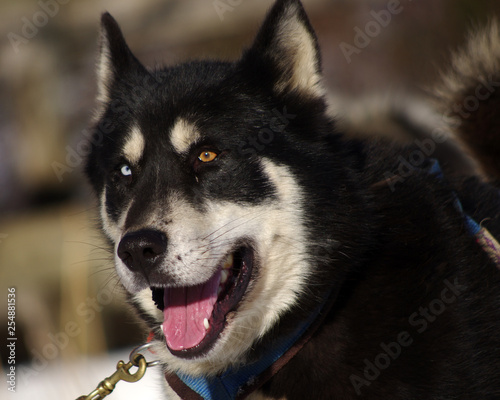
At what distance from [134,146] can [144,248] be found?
46cm

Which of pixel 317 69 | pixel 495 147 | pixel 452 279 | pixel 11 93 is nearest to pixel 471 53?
pixel 495 147

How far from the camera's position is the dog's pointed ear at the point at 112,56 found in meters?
2.16

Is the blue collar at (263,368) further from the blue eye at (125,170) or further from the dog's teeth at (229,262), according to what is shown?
the blue eye at (125,170)

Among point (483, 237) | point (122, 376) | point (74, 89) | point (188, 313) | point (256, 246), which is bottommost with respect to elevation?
point (74, 89)

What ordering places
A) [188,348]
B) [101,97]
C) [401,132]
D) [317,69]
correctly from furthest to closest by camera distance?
1. [401,132]
2. [101,97]
3. [317,69]
4. [188,348]

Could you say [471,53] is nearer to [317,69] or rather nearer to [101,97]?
[317,69]

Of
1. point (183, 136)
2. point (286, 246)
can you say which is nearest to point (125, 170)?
point (183, 136)

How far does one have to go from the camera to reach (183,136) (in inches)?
70.2

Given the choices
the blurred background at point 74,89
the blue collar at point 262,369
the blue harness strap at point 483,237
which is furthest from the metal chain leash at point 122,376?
the blurred background at point 74,89

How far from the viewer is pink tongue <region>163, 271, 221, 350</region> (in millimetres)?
1619

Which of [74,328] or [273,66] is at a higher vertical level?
[273,66]

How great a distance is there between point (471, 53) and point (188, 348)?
1.88m

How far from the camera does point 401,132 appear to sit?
448 centimetres

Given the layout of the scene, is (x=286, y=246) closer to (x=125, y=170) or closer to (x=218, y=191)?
(x=218, y=191)
